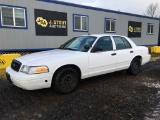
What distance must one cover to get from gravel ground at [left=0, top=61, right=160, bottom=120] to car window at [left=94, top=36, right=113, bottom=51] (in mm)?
1160

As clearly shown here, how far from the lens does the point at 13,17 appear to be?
9.02 metres

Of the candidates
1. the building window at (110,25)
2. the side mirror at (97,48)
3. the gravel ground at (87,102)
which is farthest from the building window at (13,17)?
the building window at (110,25)

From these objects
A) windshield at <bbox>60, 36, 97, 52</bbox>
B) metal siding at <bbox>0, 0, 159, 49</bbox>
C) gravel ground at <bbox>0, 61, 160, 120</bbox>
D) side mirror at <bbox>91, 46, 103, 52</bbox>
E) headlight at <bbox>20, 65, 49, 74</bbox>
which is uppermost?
metal siding at <bbox>0, 0, 159, 49</bbox>

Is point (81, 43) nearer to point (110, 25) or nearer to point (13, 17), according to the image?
point (13, 17)

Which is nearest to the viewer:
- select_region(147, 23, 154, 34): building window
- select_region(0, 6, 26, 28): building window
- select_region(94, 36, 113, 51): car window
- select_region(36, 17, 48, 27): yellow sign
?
select_region(94, 36, 113, 51): car window

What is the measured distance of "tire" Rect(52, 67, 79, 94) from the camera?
4246mm

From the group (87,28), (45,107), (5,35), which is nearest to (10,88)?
A: (45,107)

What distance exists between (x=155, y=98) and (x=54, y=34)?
7683 millimetres

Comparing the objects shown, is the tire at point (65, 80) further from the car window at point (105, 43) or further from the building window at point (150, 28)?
the building window at point (150, 28)

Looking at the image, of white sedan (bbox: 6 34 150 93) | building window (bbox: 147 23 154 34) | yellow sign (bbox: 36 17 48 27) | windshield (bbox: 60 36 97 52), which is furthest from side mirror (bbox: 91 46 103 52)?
building window (bbox: 147 23 154 34)

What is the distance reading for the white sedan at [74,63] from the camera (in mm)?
3965

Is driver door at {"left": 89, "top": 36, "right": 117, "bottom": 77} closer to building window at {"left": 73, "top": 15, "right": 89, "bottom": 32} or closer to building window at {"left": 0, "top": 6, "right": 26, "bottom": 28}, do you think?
building window at {"left": 0, "top": 6, "right": 26, "bottom": 28}

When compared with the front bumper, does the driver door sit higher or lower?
higher

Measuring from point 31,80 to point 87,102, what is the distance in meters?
1.41
